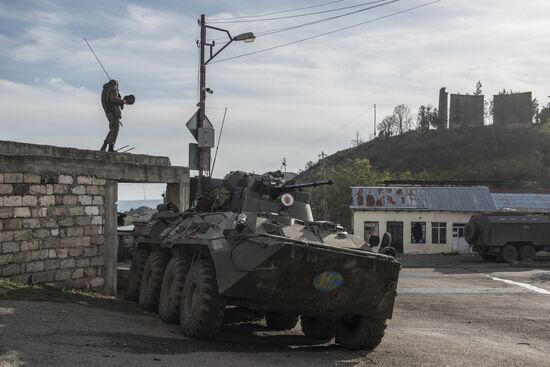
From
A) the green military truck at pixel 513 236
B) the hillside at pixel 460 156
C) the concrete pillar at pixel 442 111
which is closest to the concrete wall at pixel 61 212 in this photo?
the green military truck at pixel 513 236

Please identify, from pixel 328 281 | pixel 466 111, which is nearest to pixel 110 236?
pixel 328 281

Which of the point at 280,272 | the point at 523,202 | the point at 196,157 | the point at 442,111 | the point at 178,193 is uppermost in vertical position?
the point at 442,111

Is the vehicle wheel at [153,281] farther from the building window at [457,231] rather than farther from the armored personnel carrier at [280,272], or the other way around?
the building window at [457,231]

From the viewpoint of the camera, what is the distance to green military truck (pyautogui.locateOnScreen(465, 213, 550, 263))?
3403 centimetres

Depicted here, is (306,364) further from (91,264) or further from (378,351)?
(91,264)

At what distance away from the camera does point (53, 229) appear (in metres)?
13.5

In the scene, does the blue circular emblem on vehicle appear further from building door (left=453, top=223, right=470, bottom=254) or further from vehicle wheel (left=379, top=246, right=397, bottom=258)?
building door (left=453, top=223, right=470, bottom=254)

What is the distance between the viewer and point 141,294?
14.0 m

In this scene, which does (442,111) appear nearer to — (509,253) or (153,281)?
(509,253)

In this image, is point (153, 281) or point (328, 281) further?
point (153, 281)

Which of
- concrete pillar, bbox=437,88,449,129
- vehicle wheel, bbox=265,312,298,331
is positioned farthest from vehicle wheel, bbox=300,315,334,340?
concrete pillar, bbox=437,88,449,129

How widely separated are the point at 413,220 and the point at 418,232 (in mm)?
782

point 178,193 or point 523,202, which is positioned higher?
point 523,202

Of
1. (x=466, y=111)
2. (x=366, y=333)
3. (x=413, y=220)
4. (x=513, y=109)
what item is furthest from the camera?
(x=466, y=111)
